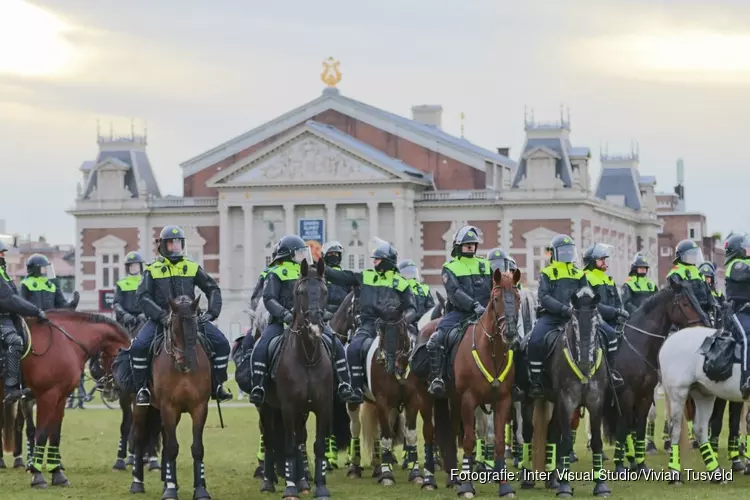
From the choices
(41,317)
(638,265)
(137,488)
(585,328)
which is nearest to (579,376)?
(585,328)

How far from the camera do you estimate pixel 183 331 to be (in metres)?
18.0

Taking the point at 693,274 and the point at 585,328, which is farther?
the point at 693,274

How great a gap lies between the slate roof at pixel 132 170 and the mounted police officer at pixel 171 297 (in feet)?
280

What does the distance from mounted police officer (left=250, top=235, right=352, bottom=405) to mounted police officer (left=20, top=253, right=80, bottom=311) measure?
20.0 feet

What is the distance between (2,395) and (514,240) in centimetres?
7380

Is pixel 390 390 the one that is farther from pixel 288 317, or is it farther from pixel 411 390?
pixel 288 317

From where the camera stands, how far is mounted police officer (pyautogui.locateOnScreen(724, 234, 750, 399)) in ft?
64.7

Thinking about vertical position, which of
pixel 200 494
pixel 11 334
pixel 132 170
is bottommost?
pixel 200 494

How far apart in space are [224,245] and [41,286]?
74.9 m

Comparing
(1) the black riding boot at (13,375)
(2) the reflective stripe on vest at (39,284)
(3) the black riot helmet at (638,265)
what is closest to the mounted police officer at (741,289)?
(3) the black riot helmet at (638,265)

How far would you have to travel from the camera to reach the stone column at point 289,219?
3875 inches

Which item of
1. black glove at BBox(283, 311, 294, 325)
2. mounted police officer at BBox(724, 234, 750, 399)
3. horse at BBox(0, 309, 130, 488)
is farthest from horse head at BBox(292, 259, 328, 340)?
mounted police officer at BBox(724, 234, 750, 399)

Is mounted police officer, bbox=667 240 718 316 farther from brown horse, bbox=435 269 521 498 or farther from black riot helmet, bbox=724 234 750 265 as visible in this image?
brown horse, bbox=435 269 521 498

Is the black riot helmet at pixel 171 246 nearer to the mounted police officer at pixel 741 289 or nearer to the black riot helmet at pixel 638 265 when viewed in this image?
the mounted police officer at pixel 741 289
